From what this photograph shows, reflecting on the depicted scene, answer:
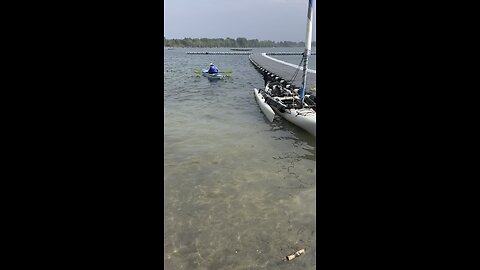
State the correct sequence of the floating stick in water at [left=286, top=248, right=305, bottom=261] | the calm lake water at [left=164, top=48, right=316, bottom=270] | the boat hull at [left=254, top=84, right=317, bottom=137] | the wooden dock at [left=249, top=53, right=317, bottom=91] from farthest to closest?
the wooden dock at [left=249, top=53, right=317, bottom=91] → the boat hull at [left=254, top=84, right=317, bottom=137] → the calm lake water at [left=164, top=48, right=316, bottom=270] → the floating stick in water at [left=286, top=248, right=305, bottom=261]

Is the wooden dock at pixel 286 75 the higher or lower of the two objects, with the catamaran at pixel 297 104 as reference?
higher

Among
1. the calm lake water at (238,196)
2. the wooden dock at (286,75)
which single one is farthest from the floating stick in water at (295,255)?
the wooden dock at (286,75)

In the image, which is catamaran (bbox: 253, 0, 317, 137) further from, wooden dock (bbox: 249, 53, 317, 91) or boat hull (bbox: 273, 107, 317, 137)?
wooden dock (bbox: 249, 53, 317, 91)

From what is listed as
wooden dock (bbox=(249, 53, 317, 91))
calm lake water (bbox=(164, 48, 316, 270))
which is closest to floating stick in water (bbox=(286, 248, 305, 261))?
calm lake water (bbox=(164, 48, 316, 270))

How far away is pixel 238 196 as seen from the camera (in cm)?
925

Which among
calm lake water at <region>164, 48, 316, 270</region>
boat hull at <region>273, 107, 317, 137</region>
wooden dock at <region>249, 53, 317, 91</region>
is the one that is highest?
wooden dock at <region>249, 53, 317, 91</region>

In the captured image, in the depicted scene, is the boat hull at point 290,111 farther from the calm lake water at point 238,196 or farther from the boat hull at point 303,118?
the calm lake water at point 238,196

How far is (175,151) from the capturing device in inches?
540

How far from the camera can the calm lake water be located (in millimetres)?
6676

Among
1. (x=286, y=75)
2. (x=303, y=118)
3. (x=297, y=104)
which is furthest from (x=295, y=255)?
(x=286, y=75)

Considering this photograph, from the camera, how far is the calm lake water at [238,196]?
6.68m
